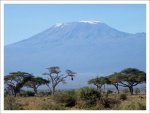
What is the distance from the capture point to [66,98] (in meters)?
12.9

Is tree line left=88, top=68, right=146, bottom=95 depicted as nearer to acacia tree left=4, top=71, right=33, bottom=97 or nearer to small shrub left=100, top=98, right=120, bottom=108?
acacia tree left=4, top=71, right=33, bottom=97

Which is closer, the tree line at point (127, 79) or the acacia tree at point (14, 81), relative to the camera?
the acacia tree at point (14, 81)

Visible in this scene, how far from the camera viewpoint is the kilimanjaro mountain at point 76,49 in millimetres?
168500

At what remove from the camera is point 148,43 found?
25.3 feet

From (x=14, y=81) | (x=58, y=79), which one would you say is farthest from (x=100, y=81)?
(x=14, y=81)

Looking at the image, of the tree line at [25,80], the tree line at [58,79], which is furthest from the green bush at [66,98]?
the tree line at [58,79]

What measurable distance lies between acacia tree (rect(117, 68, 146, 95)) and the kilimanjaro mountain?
127620mm

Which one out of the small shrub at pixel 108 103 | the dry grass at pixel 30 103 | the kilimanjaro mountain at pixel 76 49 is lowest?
the dry grass at pixel 30 103

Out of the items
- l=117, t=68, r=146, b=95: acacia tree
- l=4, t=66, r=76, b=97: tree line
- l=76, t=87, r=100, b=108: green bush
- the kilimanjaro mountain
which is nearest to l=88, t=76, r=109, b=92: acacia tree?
l=117, t=68, r=146, b=95: acacia tree

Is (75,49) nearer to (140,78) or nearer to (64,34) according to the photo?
(64,34)

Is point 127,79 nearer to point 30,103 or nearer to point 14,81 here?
point 14,81

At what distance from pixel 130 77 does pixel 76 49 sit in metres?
163

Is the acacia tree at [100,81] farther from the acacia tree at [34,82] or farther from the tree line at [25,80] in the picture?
the acacia tree at [34,82]

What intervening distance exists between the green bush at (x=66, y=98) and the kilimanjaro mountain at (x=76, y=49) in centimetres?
14536
